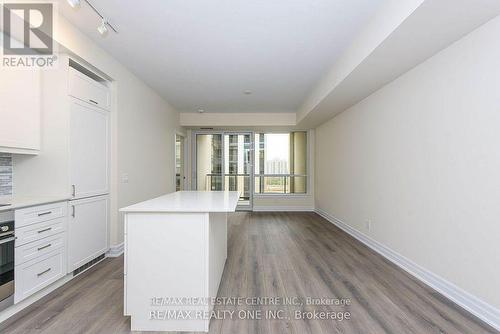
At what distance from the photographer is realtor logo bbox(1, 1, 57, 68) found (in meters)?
2.05

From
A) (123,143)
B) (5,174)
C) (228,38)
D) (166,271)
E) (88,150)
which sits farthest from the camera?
(123,143)

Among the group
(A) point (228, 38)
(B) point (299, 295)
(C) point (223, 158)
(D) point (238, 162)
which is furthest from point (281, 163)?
(B) point (299, 295)

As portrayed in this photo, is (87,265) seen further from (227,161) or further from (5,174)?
(227,161)

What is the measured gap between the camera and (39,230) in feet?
7.05

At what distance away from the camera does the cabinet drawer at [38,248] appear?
6.47 ft

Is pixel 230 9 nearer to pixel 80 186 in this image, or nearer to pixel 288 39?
pixel 288 39

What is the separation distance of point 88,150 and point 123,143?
61 cm

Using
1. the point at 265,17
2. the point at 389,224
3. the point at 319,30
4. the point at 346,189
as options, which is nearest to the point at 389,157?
the point at 389,224

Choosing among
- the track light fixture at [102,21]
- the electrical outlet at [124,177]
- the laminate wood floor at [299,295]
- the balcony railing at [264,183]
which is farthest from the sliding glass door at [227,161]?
the track light fixture at [102,21]

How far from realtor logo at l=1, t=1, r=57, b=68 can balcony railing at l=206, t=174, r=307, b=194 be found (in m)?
5.03

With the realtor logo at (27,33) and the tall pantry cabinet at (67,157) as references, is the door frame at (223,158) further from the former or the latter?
the realtor logo at (27,33)

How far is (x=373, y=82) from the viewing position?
122 inches

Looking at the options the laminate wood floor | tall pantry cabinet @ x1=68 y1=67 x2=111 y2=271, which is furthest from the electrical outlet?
the laminate wood floor

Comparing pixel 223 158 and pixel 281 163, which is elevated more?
pixel 223 158
